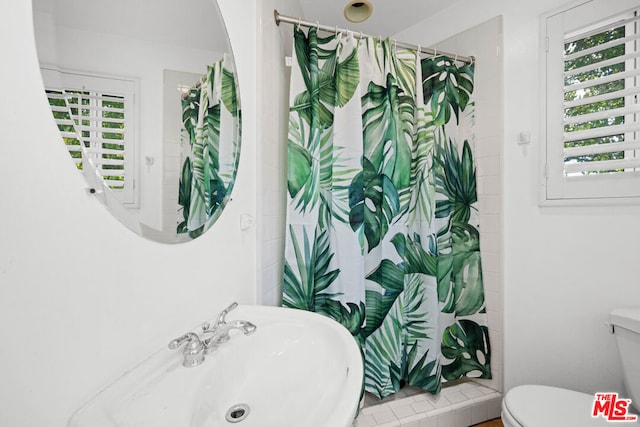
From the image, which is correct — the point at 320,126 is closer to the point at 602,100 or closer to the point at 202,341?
the point at 202,341

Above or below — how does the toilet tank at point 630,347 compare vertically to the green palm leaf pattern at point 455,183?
below

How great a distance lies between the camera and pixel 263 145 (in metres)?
1.14

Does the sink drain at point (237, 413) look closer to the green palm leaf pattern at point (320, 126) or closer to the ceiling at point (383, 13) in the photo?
the green palm leaf pattern at point (320, 126)

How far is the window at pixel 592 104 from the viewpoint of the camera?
1.18m

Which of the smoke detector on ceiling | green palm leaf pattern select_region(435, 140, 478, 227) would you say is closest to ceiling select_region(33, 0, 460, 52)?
the smoke detector on ceiling

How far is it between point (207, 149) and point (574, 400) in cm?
166

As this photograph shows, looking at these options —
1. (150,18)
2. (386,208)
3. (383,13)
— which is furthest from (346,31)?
(150,18)

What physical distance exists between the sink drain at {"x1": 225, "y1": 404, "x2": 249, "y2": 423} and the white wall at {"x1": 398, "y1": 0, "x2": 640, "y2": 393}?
151 cm

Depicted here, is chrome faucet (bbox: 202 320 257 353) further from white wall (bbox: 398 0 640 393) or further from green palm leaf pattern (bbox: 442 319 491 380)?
white wall (bbox: 398 0 640 393)

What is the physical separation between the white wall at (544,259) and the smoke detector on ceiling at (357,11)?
22.8 inches

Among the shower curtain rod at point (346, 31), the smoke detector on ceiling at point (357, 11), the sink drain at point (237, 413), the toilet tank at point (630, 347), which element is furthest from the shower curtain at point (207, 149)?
the toilet tank at point (630, 347)

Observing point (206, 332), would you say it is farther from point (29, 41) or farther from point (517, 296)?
point (517, 296)

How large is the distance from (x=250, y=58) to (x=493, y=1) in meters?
1.47

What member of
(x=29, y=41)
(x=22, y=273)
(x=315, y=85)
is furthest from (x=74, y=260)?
(x=315, y=85)
